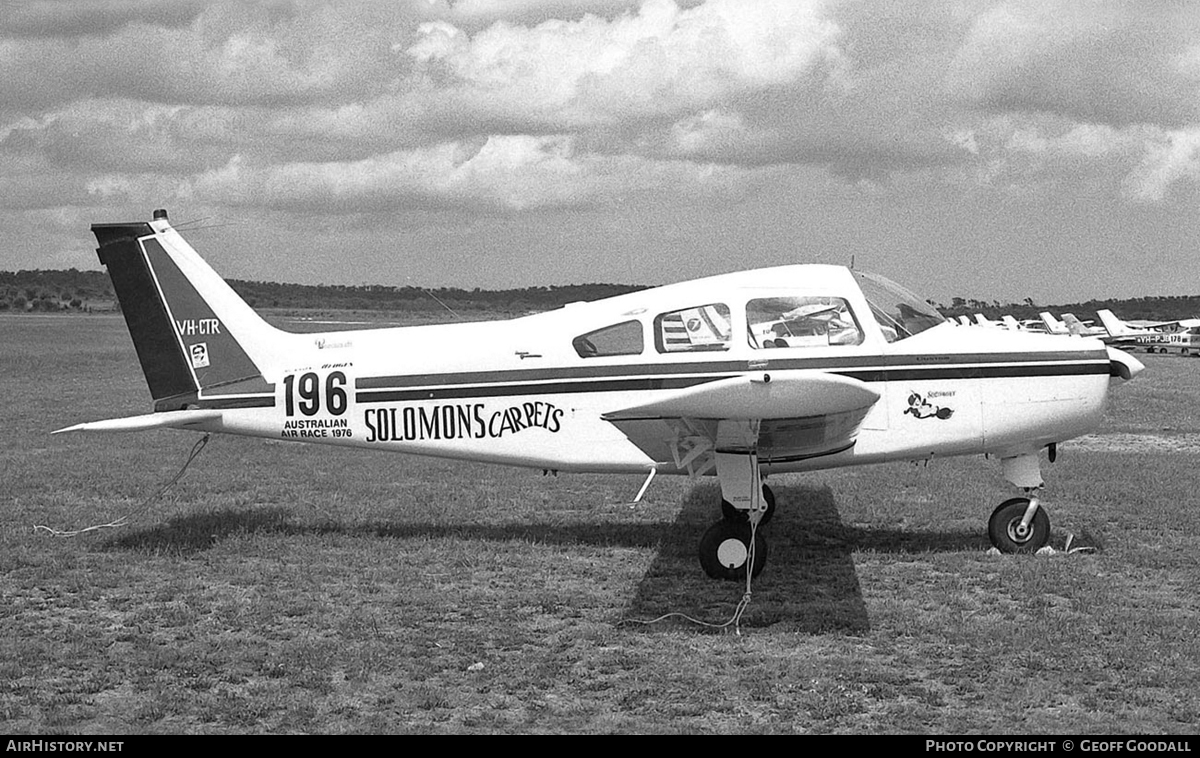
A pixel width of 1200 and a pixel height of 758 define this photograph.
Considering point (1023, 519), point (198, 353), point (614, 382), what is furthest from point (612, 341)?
point (198, 353)

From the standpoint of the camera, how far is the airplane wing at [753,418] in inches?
266

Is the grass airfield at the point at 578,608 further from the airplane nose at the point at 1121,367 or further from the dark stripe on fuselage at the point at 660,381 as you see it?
the airplane nose at the point at 1121,367

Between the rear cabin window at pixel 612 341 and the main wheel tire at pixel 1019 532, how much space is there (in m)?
3.08

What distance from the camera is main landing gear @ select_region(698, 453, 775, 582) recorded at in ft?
26.1

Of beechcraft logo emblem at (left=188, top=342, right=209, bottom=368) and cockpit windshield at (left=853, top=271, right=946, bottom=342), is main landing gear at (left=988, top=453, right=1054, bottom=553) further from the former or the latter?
beechcraft logo emblem at (left=188, top=342, right=209, bottom=368)

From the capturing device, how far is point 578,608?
24.5 feet

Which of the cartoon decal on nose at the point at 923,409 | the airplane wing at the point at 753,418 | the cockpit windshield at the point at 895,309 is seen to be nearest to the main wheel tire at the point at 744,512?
the airplane wing at the point at 753,418

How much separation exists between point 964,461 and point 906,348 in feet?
20.6

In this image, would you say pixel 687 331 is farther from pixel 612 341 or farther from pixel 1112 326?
pixel 1112 326

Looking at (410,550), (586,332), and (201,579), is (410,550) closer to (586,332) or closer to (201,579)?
(201,579)

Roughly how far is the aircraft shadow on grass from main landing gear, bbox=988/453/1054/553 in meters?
0.30

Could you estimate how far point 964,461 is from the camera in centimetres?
Answer: 1412
